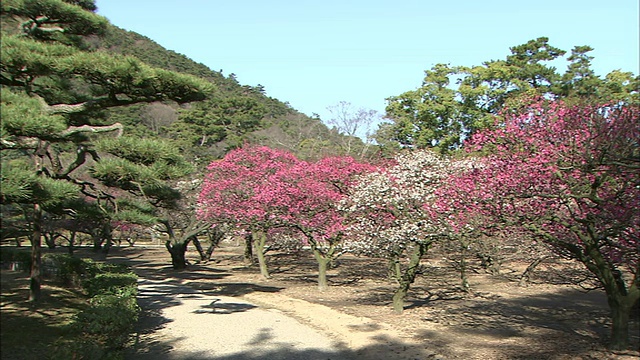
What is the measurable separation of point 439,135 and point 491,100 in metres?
5.59

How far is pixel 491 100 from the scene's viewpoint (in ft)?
133

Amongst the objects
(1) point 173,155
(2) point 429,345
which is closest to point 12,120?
(1) point 173,155

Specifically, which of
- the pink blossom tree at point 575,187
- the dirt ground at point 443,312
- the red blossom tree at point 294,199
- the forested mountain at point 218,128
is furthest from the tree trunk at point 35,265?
the forested mountain at point 218,128

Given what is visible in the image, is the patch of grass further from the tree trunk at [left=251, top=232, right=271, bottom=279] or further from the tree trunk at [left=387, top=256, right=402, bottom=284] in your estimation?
the tree trunk at [left=251, top=232, right=271, bottom=279]

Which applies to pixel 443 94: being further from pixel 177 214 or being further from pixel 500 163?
pixel 500 163

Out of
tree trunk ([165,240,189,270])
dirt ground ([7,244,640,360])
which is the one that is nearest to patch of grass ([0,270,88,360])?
dirt ground ([7,244,640,360])

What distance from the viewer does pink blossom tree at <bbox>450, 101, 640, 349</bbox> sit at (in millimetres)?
8852

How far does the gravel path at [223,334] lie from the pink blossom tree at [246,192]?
14.5 ft

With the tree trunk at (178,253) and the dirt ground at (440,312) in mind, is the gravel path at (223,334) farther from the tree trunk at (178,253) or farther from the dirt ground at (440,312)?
the tree trunk at (178,253)

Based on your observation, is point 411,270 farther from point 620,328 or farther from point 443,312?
point 620,328

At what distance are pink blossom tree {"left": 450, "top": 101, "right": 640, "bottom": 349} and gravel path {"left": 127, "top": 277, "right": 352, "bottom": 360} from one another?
16.9 ft

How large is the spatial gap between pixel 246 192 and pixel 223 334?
34.8ft

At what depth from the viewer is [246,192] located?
21516mm

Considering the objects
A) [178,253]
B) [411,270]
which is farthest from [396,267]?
[178,253]
